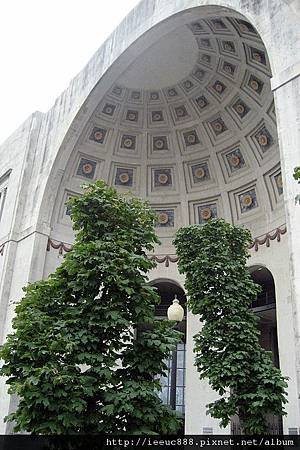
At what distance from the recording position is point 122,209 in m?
7.79

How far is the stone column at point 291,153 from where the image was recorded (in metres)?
7.51

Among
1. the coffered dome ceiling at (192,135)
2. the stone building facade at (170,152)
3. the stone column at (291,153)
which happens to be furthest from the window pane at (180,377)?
the stone column at (291,153)

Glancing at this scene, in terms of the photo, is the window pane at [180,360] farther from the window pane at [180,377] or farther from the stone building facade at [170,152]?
the stone building facade at [170,152]

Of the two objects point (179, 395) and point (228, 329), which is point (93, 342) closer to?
point (228, 329)

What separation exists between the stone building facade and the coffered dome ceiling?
35 mm

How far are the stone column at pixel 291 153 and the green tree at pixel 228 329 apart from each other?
685mm

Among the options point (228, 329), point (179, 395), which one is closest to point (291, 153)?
point (228, 329)

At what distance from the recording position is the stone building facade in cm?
1302

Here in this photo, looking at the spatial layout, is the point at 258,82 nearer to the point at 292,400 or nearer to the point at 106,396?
the point at 292,400

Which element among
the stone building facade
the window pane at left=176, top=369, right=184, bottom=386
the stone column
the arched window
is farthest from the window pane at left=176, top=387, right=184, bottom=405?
the stone column

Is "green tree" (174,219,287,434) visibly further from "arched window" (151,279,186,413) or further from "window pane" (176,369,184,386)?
"window pane" (176,369,184,386)

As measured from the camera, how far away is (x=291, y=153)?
27.0 feet

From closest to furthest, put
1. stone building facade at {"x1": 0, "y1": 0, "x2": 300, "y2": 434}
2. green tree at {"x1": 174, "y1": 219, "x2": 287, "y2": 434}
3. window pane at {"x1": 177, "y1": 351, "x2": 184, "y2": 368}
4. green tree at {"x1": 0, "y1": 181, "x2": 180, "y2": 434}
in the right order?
green tree at {"x1": 0, "y1": 181, "x2": 180, "y2": 434} < green tree at {"x1": 174, "y1": 219, "x2": 287, "y2": 434} < stone building facade at {"x1": 0, "y1": 0, "x2": 300, "y2": 434} < window pane at {"x1": 177, "y1": 351, "x2": 184, "y2": 368}

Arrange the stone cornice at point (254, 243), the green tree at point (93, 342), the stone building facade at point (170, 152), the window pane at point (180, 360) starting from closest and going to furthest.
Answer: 1. the green tree at point (93, 342)
2. the stone building facade at point (170, 152)
3. the stone cornice at point (254, 243)
4. the window pane at point (180, 360)
